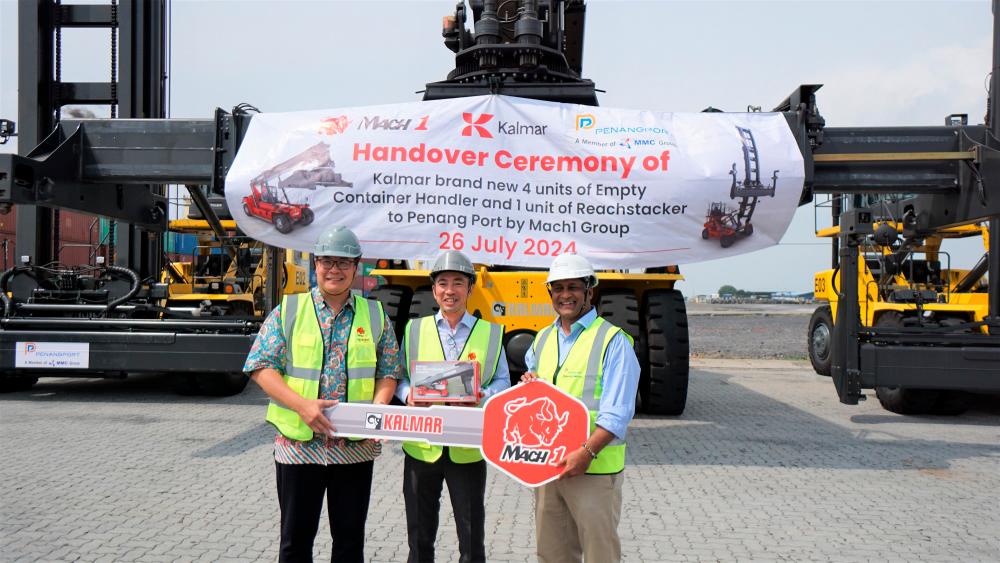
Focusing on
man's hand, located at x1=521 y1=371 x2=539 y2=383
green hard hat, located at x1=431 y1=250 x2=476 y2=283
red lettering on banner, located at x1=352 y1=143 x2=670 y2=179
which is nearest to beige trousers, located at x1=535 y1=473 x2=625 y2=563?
man's hand, located at x1=521 y1=371 x2=539 y2=383

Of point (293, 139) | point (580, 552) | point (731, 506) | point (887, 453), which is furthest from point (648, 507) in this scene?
point (293, 139)

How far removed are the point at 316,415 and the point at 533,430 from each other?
93cm

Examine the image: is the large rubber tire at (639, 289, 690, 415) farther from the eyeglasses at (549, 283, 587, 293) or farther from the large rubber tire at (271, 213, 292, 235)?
the eyeglasses at (549, 283, 587, 293)

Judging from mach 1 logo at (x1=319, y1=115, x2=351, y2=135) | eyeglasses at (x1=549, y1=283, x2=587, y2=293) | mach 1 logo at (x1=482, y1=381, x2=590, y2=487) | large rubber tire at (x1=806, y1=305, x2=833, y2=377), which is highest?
mach 1 logo at (x1=319, y1=115, x2=351, y2=135)

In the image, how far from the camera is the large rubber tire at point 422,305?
7988mm

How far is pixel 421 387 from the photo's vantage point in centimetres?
337

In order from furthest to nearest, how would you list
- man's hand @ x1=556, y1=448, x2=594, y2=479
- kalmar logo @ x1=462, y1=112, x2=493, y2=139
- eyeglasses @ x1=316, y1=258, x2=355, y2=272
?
kalmar logo @ x1=462, y1=112, x2=493, y2=139 < eyeglasses @ x1=316, y1=258, x2=355, y2=272 < man's hand @ x1=556, y1=448, x2=594, y2=479

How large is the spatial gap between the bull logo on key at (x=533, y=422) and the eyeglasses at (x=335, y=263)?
985 millimetres

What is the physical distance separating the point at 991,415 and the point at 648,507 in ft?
24.0

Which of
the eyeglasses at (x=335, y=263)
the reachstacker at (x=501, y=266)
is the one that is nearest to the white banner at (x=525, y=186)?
the reachstacker at (x=501, y=266)

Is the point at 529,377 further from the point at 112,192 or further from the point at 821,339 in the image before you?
the point at 821,339

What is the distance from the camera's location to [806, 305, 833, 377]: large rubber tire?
43.7 ft

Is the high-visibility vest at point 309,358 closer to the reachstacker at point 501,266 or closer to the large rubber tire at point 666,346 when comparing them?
the reachstacker at point 501,266

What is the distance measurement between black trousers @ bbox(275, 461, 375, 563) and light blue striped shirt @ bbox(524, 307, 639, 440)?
1.11 m
